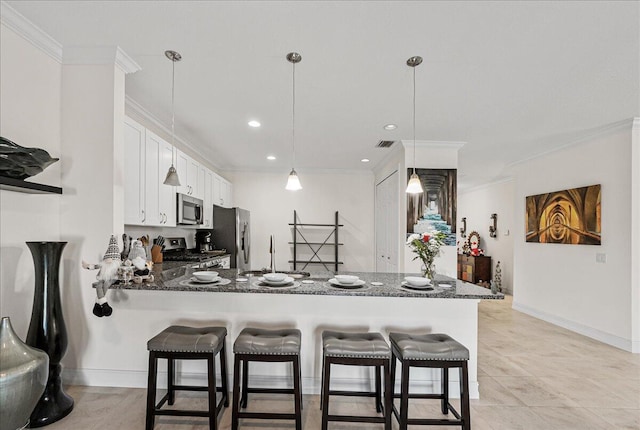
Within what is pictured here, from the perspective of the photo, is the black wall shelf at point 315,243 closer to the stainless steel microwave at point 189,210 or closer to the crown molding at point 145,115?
the stainless steel microwave at point 189,210

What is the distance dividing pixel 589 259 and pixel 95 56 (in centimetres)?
572

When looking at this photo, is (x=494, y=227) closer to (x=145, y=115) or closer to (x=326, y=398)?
(x=326, y=398)

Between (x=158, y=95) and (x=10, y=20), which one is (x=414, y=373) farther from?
(x=10, y=20)

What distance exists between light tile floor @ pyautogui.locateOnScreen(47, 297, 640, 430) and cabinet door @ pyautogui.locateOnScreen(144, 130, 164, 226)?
62.6 inches

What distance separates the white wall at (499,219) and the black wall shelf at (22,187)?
759 centimetres

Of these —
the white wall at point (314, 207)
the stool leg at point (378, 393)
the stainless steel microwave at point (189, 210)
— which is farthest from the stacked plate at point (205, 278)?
the white wall at point (314, 207)

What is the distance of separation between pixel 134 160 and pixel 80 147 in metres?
0.52

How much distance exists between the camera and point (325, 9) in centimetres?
195

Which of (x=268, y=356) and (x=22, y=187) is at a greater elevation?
(x=22, y=187)

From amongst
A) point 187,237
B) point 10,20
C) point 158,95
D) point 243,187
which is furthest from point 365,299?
point 243,187

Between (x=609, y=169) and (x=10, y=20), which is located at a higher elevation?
(x=10, y=20)

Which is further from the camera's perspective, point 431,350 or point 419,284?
point 419,284

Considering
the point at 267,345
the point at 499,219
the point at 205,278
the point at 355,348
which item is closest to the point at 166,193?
the point at 205,278

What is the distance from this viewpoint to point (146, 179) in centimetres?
327
